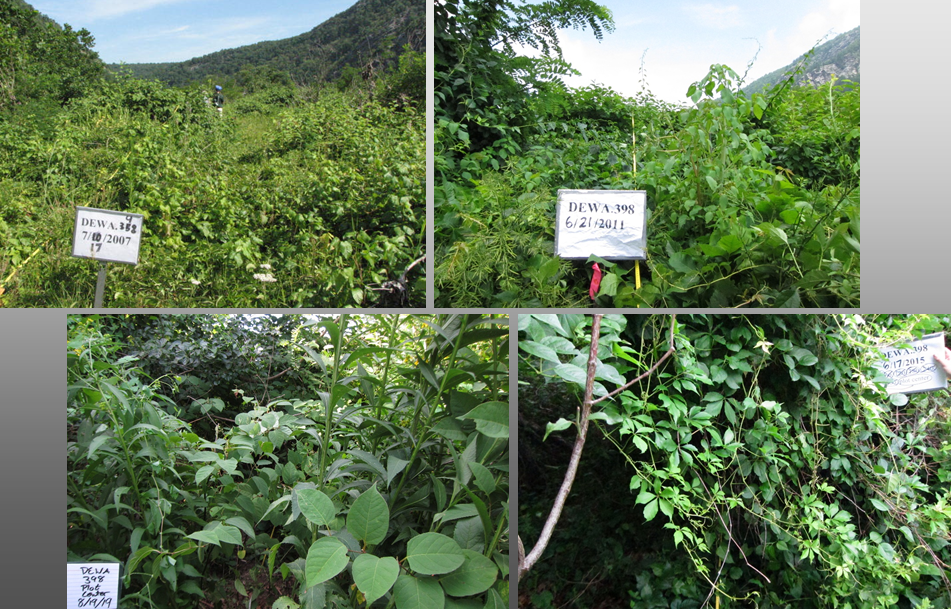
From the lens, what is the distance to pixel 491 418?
0.98 meters

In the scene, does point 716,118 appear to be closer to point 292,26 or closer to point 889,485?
point 889,485

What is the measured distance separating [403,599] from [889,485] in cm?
92

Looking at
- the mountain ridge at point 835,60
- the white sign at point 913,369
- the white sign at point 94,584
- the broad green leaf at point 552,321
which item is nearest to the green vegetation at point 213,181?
the broad green leaf at point 552,321

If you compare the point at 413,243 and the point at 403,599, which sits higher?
the point at 413,243

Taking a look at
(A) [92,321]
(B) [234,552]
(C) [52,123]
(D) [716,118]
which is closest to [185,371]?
(A) [92,321]

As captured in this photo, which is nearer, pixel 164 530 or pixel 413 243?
pixel 164 530

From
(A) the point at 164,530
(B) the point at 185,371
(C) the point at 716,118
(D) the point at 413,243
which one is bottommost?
(A) the point at 164,530

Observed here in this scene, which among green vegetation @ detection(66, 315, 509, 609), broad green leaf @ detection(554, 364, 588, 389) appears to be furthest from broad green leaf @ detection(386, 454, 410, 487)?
broad green leaf @ detection(554, 364, 588, 389)

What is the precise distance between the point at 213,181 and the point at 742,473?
123 centimetres

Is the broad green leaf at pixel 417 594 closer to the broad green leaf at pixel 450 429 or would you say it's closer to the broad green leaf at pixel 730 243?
the broad green leaf at pixel 450 429

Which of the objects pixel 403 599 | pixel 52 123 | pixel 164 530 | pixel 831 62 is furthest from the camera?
pixel 52 123

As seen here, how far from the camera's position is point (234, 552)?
1107mm

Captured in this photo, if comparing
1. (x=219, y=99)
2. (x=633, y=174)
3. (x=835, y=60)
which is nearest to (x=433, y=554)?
(x=633, y=174)

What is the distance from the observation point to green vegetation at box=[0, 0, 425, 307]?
132 cm
